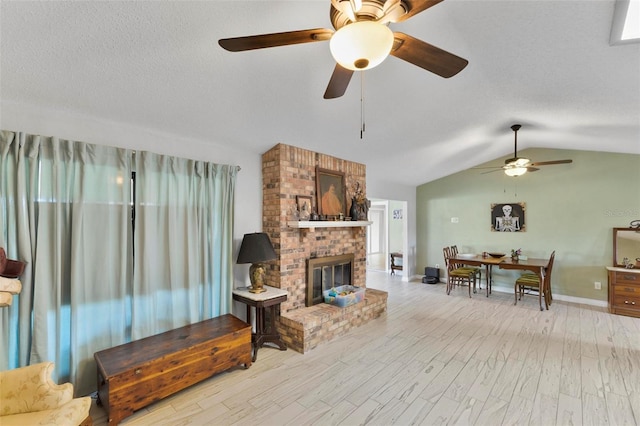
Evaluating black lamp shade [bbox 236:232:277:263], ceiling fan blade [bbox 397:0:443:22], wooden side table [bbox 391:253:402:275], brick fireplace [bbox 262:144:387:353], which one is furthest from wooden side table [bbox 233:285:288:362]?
wooden side table [bbox 391:253:402:275]

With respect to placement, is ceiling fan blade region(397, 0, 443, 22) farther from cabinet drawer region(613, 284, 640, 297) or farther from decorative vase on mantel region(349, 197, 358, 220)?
cabinet drawer region(613, 284, 640, 297)

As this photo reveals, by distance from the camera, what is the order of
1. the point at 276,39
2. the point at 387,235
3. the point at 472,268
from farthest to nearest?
the point at 387,235
the point at 472,268
the point at 276,39

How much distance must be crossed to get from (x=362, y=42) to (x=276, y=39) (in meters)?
0.43

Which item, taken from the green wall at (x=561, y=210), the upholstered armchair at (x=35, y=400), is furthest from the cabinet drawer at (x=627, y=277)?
the upholstered armchair at (x=35, y=400)

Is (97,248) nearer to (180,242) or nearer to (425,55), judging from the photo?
(180,242)

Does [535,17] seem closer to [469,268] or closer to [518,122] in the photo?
[518,122]

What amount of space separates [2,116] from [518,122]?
17.4 ft

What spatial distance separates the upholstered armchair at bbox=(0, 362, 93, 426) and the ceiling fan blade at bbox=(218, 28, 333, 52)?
2.22m

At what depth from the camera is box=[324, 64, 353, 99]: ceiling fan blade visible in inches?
62.7

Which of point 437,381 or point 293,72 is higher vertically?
point 293,72

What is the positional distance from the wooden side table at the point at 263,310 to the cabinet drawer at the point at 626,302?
526 cm

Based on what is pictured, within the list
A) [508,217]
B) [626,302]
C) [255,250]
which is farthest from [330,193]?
[626,302]

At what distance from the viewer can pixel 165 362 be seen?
2.31 metres

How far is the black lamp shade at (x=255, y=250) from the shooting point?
10.3 ft
